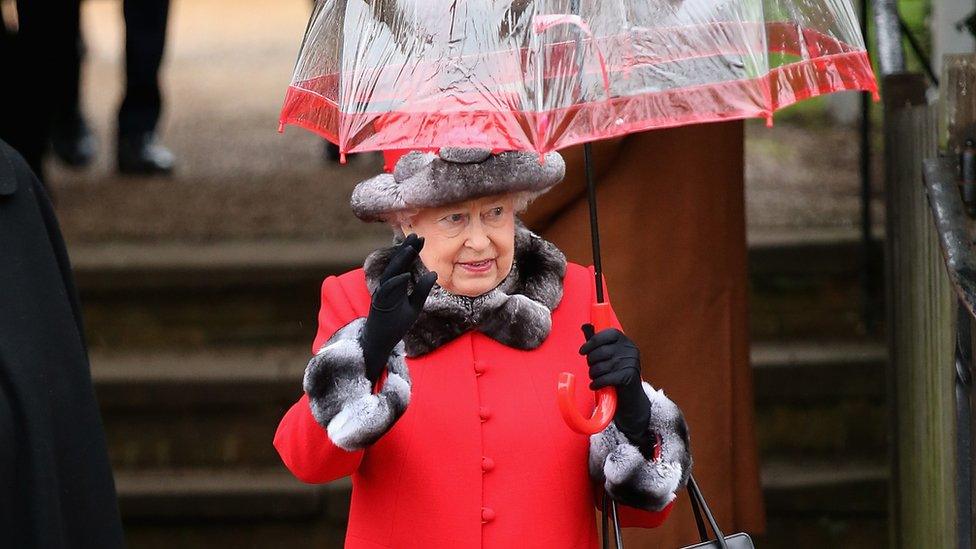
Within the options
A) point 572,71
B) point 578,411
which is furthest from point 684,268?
point 572,71

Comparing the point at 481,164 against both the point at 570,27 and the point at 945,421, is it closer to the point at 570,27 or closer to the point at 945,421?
the point at 570,27

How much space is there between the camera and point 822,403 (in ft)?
16.0

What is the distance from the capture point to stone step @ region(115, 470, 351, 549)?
15.5 feet

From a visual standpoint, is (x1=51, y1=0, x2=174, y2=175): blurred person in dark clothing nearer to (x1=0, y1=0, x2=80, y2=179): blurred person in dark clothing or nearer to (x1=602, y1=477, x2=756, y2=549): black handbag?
(x1=0, y1=0, x2=80, y2=179): blurred person in dark clothing

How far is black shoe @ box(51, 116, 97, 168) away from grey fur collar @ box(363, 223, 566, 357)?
447 centimetres

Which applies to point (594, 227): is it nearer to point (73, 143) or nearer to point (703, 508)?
point (703, 508)

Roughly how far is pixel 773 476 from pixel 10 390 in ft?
8.82

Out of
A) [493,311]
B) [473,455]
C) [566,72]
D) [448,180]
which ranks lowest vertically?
[473,455]

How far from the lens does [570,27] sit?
229 centimetres

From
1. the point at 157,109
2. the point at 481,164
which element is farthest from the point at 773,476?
the point at 157,109

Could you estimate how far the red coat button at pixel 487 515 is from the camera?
2564 mm

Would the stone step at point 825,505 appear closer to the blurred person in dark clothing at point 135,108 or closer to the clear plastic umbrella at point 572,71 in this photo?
the clear plastic umbrella at point 572,71

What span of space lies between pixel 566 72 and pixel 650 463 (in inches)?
28.1

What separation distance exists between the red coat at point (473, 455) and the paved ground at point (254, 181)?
114 inches
